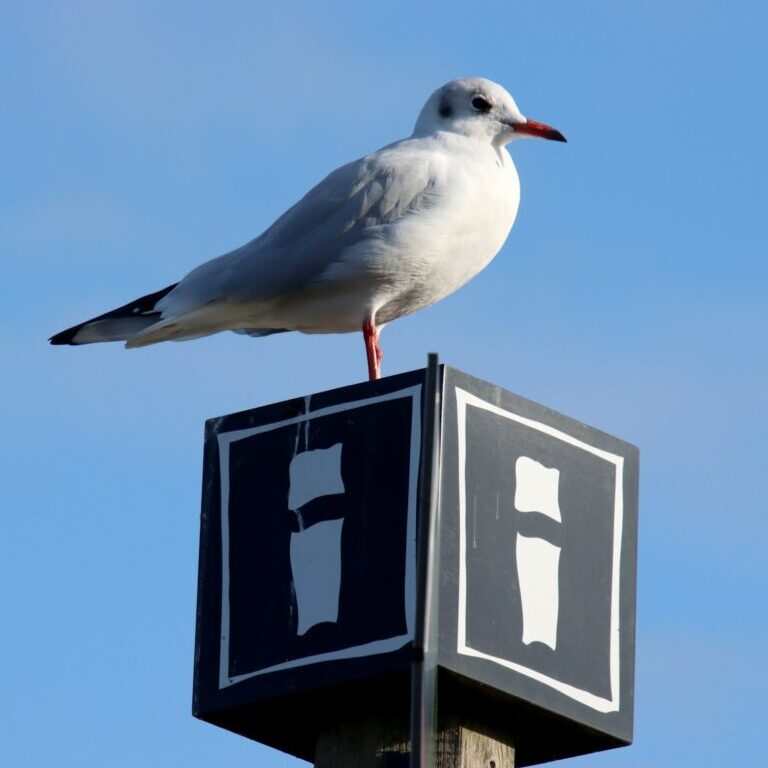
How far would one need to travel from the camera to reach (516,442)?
6117 millimetres

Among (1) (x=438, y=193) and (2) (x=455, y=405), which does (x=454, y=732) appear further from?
(1) (x=438, y=193)

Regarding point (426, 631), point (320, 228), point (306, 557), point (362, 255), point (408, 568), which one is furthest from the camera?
point (320, 228)

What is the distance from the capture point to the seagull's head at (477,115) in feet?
29.8

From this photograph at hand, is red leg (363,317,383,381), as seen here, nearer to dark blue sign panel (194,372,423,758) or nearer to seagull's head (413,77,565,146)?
seagull's head (413,77,565,146)

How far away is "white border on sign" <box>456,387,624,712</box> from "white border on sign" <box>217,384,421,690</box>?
0.46ft

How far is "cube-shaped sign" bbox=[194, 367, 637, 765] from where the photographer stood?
19.0ft

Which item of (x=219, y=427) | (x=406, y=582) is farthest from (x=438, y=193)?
(x=406, y=582)

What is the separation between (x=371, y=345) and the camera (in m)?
8.47

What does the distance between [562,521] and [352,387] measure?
0.74 m

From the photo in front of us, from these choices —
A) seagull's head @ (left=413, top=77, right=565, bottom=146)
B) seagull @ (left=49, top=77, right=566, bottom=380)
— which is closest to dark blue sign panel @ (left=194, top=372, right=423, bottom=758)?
seagull @ (left=49, top=77, right=566, bottom=380)

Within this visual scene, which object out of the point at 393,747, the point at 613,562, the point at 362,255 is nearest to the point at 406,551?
the point at 393,747

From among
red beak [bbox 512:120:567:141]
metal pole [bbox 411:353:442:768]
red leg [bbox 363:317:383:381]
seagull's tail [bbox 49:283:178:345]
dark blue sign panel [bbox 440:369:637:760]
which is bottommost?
metal pole [bbox 411:353:442:768]

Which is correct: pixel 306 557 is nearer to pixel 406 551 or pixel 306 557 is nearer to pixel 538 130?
pixel 406 551

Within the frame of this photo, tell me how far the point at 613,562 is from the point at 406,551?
2.66 ft
